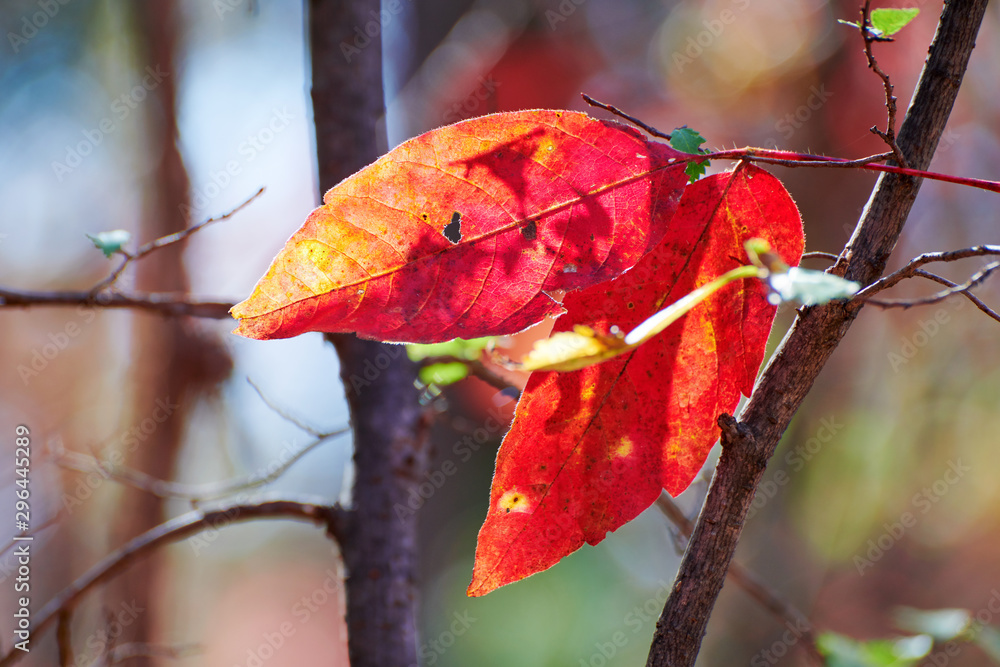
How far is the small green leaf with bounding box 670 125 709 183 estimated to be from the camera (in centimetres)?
39

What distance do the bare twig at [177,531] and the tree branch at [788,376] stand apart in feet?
1.67

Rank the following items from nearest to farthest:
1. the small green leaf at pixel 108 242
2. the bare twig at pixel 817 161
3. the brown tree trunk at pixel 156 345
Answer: the bare twig at pixel 817 161 → the small green leaf at pixel 108 242 → the brown tree trunk at pixel 156 345

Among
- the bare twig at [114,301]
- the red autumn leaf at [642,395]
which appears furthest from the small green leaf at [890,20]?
the bare twig at [114,301]

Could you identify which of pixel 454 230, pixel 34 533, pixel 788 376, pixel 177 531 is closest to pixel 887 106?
pixel 788 376

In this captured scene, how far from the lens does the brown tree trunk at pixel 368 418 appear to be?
2.56ft

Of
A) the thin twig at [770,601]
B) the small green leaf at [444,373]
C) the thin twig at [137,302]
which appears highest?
the thin twig at [137,302]

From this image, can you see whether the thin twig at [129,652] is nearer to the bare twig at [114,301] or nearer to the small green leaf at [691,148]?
the bare twig at [114,301]

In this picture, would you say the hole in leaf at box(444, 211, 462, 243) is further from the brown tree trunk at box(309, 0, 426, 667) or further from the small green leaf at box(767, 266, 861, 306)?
the brown tree trunk at box(309, 0, 426, 667)

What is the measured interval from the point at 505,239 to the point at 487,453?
3.10 metres

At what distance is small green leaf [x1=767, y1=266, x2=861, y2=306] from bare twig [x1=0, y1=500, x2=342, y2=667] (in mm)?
672

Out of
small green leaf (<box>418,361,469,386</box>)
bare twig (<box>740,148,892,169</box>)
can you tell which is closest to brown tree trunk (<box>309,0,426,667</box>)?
small green leaf (<box>418,361,469,386</box>)

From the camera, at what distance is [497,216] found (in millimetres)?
393

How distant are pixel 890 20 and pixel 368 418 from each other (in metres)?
0.68

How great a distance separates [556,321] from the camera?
412 mm
